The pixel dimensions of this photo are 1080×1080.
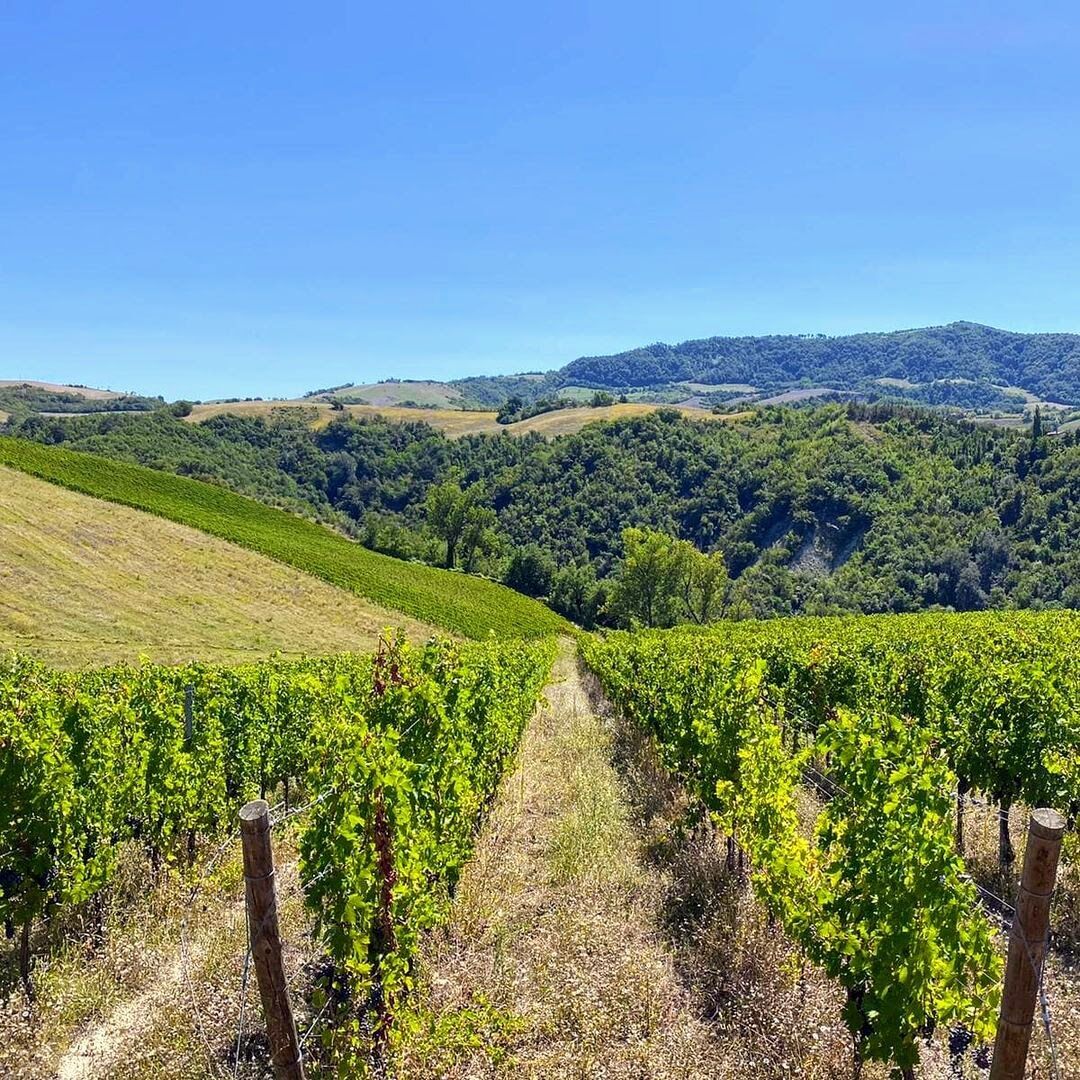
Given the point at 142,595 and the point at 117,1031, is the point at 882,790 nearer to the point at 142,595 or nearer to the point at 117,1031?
the point at 117,1031

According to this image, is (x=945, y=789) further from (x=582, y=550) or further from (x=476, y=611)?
(x=582, y=550)

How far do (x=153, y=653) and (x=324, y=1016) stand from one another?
2725 cm

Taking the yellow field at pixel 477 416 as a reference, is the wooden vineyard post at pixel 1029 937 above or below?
below

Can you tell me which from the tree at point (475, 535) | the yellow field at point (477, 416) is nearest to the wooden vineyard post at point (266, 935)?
the tree at point (475, 535)

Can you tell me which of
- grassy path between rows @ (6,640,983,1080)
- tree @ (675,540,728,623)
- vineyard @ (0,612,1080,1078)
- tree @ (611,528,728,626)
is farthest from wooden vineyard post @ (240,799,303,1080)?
tree @ (675,540,728,623)

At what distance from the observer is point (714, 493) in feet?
395

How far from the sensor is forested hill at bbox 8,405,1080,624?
80312 mm

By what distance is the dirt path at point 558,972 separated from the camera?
560 centimetres

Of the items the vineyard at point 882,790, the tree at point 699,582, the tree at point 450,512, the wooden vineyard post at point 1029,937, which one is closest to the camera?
the wooden vineyard post at point 1029,937

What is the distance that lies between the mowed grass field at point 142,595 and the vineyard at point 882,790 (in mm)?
23390

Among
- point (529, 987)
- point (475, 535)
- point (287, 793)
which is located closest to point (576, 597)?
point (475, 535)

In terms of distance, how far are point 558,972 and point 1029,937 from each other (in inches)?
167

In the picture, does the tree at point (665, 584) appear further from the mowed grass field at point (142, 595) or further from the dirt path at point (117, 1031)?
the dirt path at point (117, 1031)

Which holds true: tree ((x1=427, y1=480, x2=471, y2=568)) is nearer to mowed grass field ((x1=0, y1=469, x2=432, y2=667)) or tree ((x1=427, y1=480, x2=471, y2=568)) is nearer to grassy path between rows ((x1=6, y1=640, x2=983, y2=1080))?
mowed grass field ((x1=0, y1=469, x2=432, y2=667))
